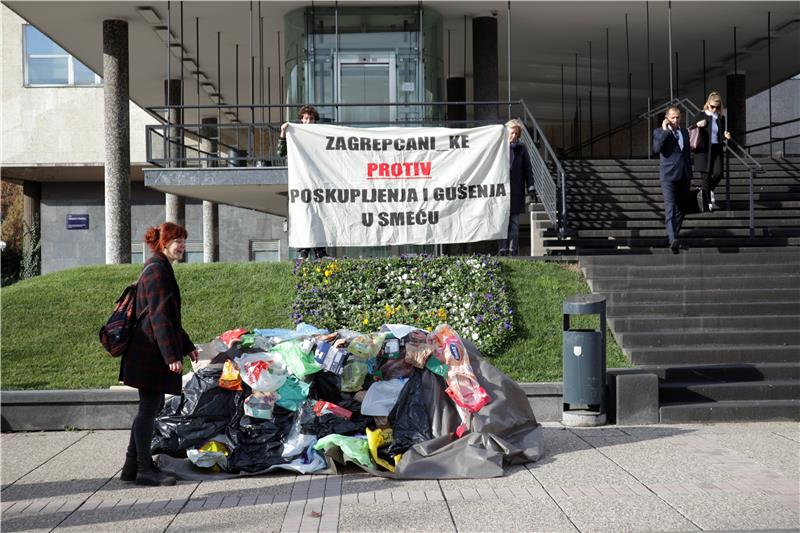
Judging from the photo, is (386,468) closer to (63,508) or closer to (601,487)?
(601,487)

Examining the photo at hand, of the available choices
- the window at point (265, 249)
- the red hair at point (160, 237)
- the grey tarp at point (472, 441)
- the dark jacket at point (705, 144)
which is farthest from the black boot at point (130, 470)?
the window at point (265, 249)

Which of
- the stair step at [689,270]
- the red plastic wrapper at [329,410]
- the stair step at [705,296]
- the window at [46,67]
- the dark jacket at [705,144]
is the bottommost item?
the red plastic wrapper at [329,410]

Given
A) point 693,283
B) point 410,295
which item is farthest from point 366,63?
point 693,283

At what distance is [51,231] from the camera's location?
37656 millimetres

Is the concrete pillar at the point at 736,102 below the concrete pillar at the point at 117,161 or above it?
above

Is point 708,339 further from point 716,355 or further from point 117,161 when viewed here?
point 117,161

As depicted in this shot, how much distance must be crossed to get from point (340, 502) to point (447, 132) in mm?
8195

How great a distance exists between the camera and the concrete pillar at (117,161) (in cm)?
1831

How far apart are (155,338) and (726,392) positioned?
6029 millimetres

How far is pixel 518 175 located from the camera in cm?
1432

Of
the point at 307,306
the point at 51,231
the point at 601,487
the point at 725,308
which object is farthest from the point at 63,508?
the point at 51,231

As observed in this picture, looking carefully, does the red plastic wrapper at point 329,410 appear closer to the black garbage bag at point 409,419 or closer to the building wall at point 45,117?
the black garbage bag at point 409,419

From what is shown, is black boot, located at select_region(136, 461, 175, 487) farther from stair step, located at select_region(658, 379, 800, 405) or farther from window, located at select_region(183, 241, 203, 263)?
window, located at select_region(183, 241, 203, 263)

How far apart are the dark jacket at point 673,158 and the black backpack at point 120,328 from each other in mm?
8704
